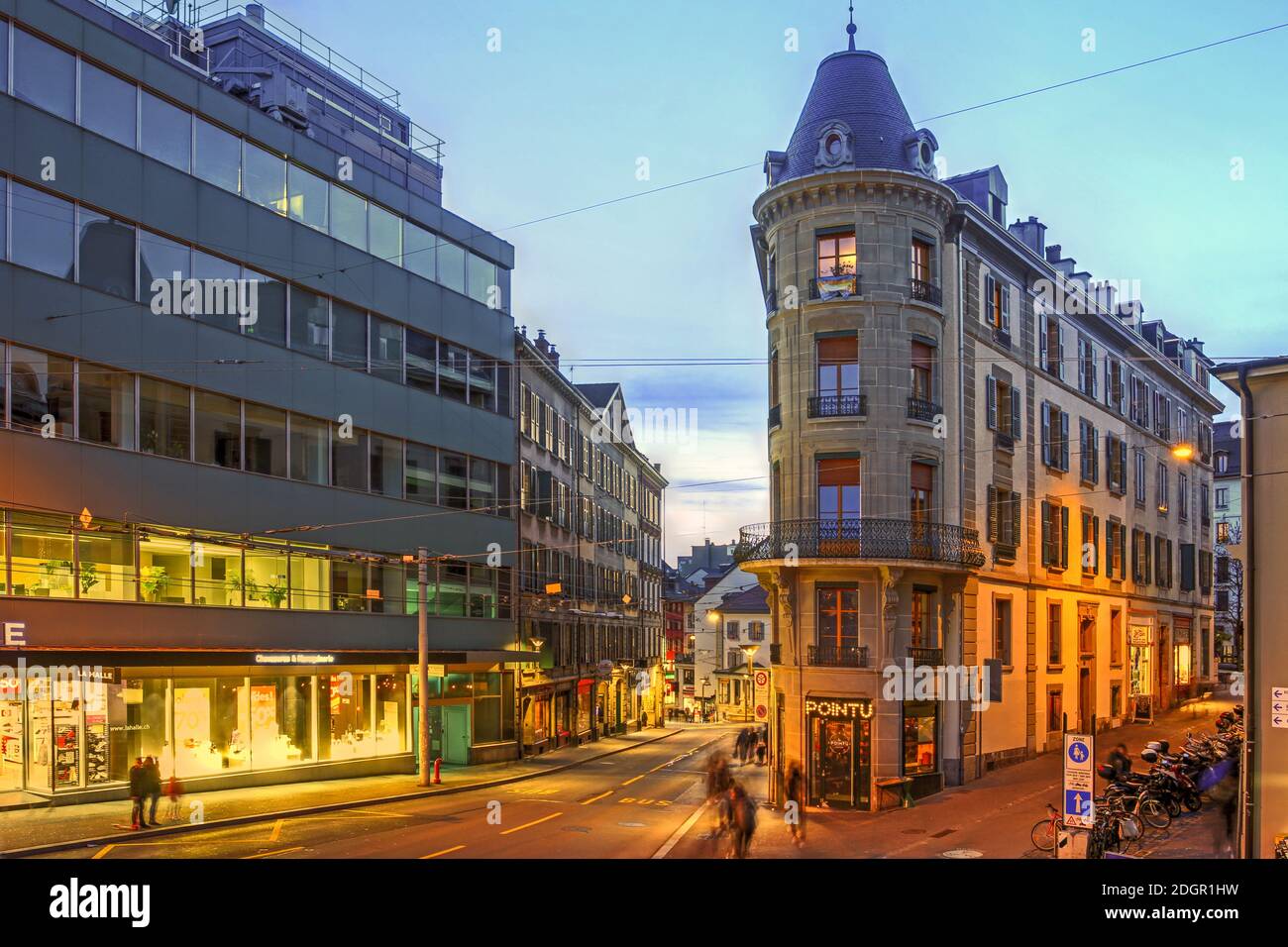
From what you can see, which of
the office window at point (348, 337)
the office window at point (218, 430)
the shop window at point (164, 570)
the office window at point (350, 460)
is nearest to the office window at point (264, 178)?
the office window at point (348, 337)

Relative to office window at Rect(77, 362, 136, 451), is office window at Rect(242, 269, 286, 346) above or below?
above

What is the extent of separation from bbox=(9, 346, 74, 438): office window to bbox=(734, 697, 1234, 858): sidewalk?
63.0 feet

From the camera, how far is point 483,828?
83.2 ft

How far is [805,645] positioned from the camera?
32.0 m

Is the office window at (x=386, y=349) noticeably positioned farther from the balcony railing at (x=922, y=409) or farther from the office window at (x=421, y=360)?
the balcony railing at (x=922, y=409)

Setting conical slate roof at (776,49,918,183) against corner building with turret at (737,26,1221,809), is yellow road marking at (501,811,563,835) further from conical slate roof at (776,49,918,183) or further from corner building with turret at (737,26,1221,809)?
conical slate roof at (776,49,918,183)

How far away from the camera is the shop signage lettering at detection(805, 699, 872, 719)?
3119 centimetres

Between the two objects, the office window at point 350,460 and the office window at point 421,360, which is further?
the office window at point 421,360

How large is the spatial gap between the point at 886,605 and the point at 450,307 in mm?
20453

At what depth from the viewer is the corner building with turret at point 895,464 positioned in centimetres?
3164

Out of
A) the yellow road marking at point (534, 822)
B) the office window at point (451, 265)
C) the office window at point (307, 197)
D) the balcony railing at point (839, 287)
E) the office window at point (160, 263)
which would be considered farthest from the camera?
the office window at point (451, 265)

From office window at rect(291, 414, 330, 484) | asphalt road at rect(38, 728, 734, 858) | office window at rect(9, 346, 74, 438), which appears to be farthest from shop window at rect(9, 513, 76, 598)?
office window at rect(291, 414, 330, 484)

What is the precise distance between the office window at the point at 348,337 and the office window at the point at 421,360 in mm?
2530
